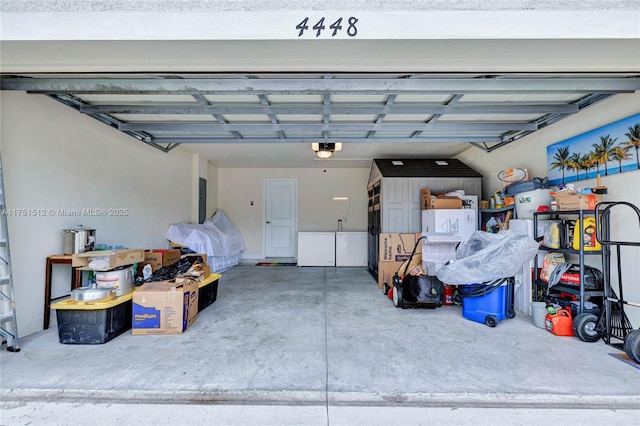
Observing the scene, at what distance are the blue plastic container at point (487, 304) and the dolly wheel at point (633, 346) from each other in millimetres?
948

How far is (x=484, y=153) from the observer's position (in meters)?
5.20

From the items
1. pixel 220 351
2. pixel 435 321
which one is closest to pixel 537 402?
pixel 435 321

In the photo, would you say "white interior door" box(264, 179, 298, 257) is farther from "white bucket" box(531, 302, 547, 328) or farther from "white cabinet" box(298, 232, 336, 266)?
"white bucket" box(531, 302, 547, 328)

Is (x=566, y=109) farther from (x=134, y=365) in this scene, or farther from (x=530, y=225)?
(x=134, y=365)

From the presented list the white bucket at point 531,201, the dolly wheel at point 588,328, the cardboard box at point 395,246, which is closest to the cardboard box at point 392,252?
the cardboard box at point 395,246

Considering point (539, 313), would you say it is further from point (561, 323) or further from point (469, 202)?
point (469, 202)

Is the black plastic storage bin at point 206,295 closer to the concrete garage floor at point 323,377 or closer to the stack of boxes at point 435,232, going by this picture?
the concrete garage floor at point 323,377

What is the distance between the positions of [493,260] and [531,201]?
3.75ft

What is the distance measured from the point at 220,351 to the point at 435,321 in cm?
227

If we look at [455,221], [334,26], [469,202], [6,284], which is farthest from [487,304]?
[6,284]

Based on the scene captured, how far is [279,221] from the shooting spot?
25.2ft

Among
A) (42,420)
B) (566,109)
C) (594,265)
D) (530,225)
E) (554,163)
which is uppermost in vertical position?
(566,109)

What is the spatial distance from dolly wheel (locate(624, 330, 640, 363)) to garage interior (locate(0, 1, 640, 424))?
0.11 meters

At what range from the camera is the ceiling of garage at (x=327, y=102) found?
96.0 inches
